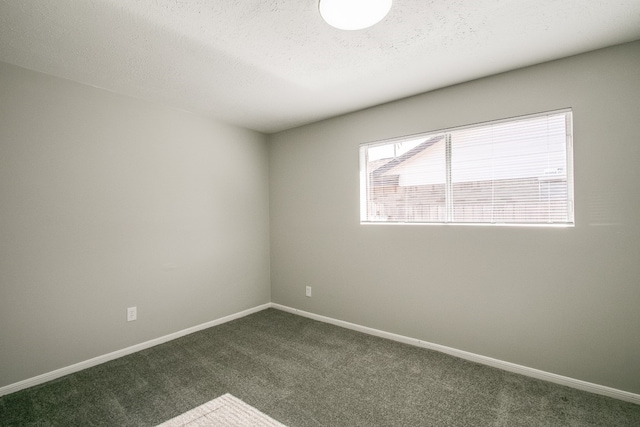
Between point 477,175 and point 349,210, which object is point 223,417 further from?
point 477,175

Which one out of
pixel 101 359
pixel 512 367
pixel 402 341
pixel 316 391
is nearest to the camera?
pixel 316 391

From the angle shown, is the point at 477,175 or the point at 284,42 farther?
the point at 477,175

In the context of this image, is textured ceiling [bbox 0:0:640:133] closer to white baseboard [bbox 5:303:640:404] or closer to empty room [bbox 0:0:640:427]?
empty room [bbox 0:0:640:427]

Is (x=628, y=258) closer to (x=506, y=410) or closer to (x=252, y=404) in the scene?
(x=506, y=410)

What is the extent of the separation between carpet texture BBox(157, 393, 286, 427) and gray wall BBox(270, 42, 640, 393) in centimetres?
165

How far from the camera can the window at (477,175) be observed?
2303 mm

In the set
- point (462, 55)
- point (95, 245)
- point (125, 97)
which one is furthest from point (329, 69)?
point (95, 245)

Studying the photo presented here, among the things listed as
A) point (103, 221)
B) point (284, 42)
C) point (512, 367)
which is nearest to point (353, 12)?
point (284, 42)

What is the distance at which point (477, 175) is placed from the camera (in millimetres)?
2633

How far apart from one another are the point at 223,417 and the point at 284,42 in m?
2.43

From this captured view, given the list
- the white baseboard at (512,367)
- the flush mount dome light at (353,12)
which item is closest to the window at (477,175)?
the white baseboard at (512,367)

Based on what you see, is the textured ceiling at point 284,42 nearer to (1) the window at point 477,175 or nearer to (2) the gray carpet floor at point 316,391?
(1) the window at point 477,175

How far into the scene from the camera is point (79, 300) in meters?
2.52

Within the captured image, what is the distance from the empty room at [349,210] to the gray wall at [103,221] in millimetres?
17
